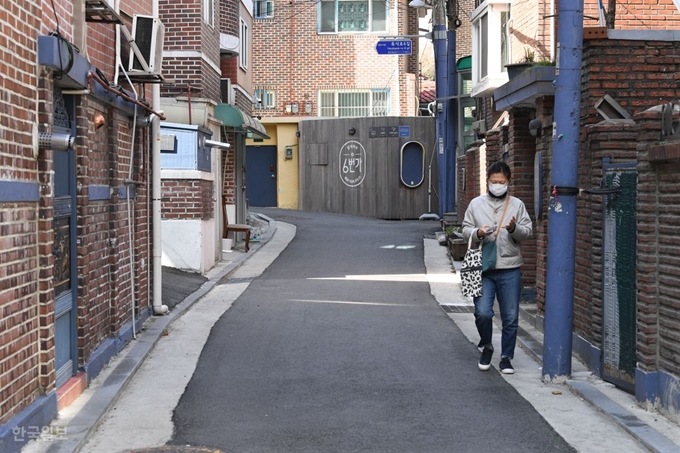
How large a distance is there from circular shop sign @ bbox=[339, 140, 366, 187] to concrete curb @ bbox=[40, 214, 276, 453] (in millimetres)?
18043

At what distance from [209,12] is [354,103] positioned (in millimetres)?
18019

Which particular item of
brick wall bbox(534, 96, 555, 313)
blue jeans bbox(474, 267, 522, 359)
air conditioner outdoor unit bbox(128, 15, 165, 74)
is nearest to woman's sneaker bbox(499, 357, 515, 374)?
blue jeans bbox(474, 267, 522, 359)

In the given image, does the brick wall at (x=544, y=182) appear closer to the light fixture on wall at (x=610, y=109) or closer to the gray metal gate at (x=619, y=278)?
the light fixture on wall at (x=610, y=109)

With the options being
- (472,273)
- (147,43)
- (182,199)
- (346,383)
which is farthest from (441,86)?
(346,383)

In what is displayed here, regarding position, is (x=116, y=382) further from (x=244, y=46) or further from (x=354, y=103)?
(x=354, y=103)

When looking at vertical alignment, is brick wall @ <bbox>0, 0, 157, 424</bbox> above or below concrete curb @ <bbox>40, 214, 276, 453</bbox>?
above

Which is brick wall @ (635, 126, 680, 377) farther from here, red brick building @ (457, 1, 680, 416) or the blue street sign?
the blue street sign

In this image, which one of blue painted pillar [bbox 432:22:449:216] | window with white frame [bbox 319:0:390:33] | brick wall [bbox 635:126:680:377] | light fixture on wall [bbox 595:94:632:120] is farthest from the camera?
window with white frame [bbox 319:0:390:33]

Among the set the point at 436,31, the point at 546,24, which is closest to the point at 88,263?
the point at 546,24

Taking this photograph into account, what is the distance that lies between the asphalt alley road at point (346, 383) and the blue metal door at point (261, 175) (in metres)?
20.4

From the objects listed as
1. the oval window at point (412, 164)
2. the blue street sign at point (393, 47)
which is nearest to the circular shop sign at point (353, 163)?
the oval window at point (412, 164)

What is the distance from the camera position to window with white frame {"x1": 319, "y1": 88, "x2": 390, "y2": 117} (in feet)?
123

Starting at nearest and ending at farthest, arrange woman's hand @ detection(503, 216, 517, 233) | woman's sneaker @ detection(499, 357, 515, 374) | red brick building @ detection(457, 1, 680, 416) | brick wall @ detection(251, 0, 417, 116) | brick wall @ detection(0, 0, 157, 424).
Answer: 1. brick wall @ detection(0, 0, 157, 424)
2. red brick building @ detection(457, 1, 680, 416)
3. woman's hand @ detection(503, 216, 517, 233)
4. woman's sneaker @ detection(499, 357, 515, 374)
5. brick wall @ detection(251, 0, 417, 116)

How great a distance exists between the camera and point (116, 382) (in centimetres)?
877
